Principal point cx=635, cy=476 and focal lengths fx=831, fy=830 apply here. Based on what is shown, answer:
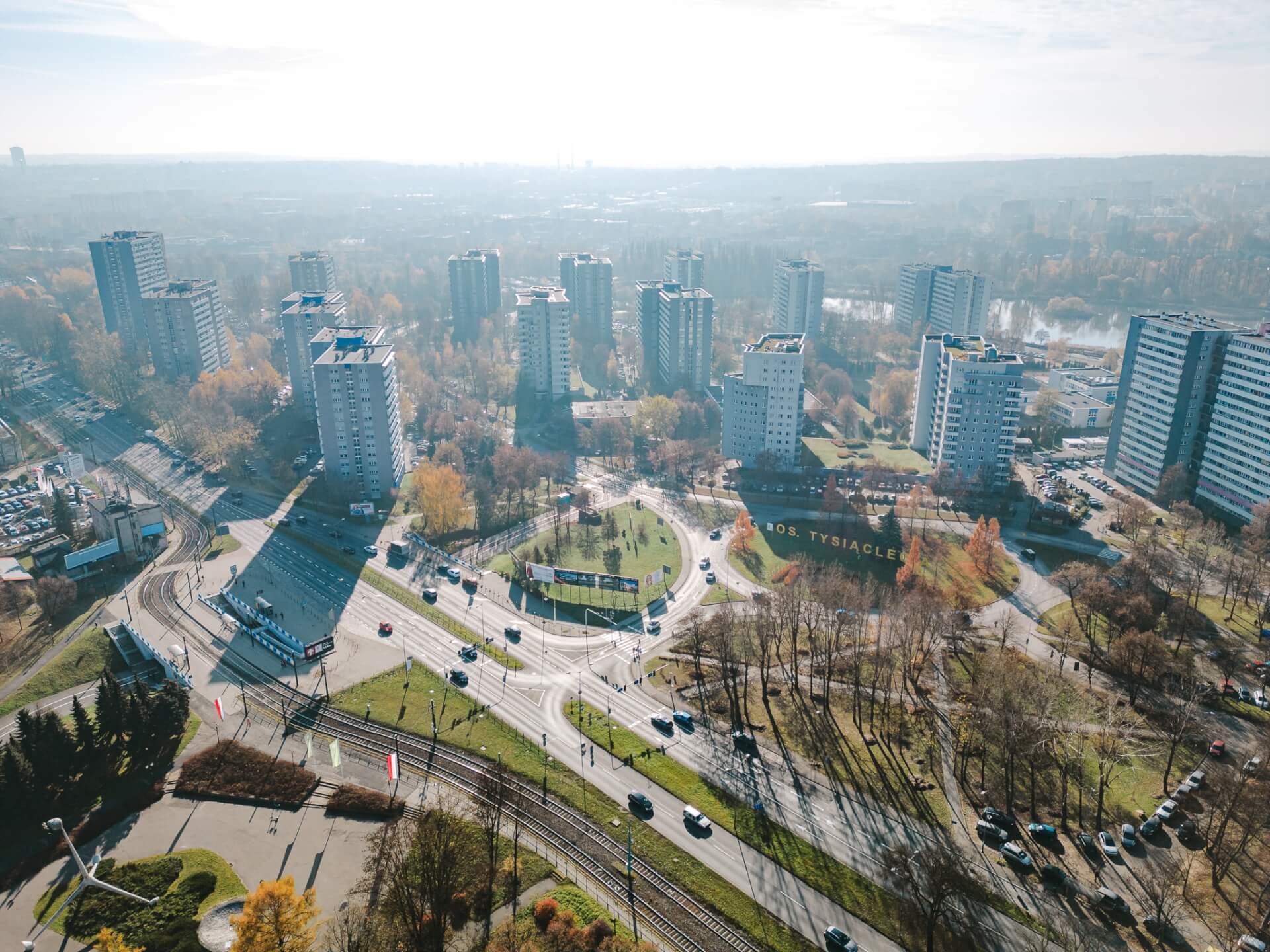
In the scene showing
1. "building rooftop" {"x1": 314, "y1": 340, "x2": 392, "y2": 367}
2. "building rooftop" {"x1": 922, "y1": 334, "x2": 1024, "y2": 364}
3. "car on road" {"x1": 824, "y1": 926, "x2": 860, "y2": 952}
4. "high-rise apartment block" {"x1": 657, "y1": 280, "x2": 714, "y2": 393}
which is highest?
"building rooftop" {"x1": 314, "y1": 340, "x2": 392, "y2": 367}

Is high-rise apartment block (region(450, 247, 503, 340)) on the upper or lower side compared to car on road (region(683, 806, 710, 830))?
upper

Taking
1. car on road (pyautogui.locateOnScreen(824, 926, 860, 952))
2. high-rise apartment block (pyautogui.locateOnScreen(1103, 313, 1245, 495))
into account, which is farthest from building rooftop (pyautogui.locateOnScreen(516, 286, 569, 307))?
car on road (pyautogui.locateOnScreen(824, 926, 860, 952))

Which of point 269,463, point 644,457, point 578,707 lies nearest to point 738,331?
point 644,457

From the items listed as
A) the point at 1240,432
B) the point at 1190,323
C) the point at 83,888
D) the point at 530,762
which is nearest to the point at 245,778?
the point at 83,888

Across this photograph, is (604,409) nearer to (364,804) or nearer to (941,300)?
(941,300)

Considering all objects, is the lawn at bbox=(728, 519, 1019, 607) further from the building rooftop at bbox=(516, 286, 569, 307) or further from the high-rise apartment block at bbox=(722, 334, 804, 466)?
the building rooftop at bbox=(516, 286, 569, 307)

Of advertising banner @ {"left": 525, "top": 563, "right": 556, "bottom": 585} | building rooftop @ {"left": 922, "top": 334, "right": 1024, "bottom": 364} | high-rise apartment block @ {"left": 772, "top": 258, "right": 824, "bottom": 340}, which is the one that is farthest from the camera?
high-rise apartment block @ {"left": 772, "top": 258, "right": 824, "bottom": 340}

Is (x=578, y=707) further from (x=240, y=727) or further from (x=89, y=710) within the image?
(x=89, y=710)
